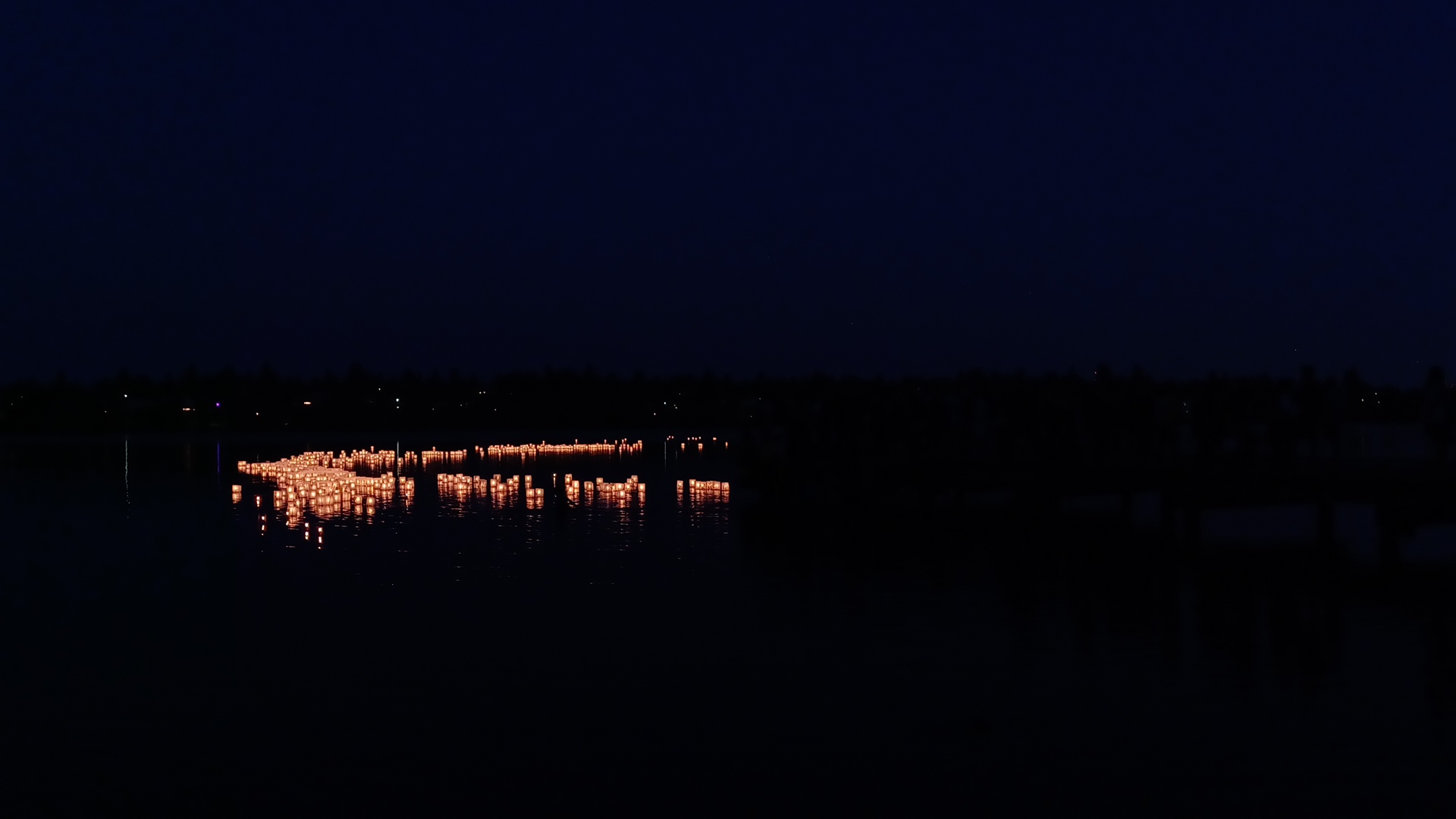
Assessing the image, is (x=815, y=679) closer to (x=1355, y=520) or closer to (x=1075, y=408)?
(x=1075, y=408)

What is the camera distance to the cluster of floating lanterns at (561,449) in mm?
83000

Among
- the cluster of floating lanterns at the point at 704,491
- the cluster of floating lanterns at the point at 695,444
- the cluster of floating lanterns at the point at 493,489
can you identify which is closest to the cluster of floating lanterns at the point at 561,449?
the cluster of floating lanterns at the point at 695,444

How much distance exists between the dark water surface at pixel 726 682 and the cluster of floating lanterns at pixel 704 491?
540 inches

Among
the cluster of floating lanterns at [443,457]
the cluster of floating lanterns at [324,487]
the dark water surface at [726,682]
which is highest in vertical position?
the dark water surface at [726,682]

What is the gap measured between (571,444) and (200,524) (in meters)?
68.2

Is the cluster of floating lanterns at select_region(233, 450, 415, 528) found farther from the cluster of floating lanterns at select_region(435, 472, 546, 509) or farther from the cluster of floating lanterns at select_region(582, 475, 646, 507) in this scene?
the cluster of floating lanterns at select_region(582, 475, 646, 507)

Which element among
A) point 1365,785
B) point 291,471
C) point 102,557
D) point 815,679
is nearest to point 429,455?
point 291,471

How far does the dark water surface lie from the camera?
11.3m

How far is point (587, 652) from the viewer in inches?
655

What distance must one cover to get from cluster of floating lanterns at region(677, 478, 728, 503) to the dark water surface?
45.0 ft

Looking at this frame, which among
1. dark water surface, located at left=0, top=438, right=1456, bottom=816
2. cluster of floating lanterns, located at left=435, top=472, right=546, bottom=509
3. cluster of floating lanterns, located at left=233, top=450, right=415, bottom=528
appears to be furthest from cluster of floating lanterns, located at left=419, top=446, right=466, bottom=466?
dark water surface, located at left=0, top=438, right=1456, bottom=816

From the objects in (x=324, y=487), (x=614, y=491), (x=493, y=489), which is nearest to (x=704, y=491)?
(x=614, y=491)

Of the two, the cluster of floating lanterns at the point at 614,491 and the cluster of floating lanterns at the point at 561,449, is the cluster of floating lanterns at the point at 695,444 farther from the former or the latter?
the cluster of floating lanterns at the point at 614,491

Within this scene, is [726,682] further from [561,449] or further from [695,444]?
[695,444]
